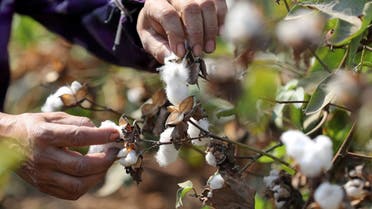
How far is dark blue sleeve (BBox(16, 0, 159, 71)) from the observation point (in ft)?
6.06

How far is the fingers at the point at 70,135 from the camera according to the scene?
131 centimetres

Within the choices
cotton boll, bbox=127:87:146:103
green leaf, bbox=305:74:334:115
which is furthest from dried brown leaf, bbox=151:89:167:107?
cotton boll, bbox=127:87:146:103

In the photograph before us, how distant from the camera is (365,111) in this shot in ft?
2.91

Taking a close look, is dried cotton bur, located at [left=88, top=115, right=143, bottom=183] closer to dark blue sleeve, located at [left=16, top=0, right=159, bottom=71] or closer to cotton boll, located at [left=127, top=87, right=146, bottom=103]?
dark blue sleeve, located at [left=16, top=0, right=159, bottom=71]

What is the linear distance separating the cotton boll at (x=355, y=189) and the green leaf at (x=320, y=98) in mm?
409

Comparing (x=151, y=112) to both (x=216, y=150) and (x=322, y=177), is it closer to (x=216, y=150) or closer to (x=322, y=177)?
(x=216, y=150)

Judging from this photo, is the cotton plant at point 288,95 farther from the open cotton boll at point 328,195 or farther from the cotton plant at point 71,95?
the open cotton boll at point 328,195

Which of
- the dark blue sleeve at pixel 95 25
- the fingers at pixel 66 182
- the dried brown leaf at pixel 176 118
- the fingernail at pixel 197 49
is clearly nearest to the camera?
the dried brown leaf at pixel 176 118

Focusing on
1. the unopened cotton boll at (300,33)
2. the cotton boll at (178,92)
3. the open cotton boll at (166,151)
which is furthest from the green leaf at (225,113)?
the unopened cotton boll at (300,33)

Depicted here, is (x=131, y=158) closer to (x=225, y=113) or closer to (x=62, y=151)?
(x=62, y=151)

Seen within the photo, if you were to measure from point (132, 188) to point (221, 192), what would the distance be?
2.03 meters

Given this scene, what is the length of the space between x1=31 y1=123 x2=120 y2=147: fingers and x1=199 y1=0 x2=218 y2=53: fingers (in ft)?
0.67

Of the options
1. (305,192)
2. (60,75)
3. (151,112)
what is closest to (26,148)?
(151,112)

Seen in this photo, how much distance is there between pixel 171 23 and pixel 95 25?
→ 2.56ft
